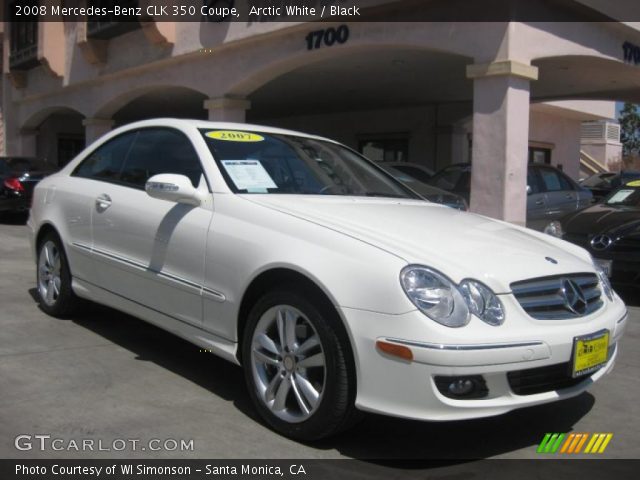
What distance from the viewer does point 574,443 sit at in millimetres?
3473

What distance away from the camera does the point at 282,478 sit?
3.00 metres

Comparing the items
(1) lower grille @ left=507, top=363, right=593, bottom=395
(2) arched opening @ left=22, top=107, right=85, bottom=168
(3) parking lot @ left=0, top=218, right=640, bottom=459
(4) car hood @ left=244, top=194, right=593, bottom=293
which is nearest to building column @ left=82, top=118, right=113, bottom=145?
(2) arched opening @ left=22, top=107, right=85, bottom=168

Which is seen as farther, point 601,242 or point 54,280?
point 601,242

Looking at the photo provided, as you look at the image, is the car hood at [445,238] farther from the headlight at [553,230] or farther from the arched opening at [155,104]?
the arched opening at [155,104]

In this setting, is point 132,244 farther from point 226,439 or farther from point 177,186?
point 226,439

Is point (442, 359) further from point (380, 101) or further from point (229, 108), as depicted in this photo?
point (380, 101)

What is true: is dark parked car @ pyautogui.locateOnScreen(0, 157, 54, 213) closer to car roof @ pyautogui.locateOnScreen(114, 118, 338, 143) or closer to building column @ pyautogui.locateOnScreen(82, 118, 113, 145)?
building column @ pyautogui.locateOnScreen(82, 118, 113, 145)

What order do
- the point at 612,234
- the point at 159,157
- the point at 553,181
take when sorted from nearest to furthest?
the point at 159,157 → the point at 612,234 → the point at 553,181

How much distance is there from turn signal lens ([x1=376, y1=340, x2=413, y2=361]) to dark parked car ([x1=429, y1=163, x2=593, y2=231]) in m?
8.05

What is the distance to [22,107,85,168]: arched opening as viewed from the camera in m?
24.5

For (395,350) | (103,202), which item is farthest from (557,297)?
(103,202)

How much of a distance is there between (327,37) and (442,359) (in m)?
9.56

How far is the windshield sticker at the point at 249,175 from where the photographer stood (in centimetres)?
401

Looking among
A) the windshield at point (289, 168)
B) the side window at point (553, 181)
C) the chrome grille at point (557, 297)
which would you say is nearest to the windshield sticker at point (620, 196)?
the side window at point (553, 181)
